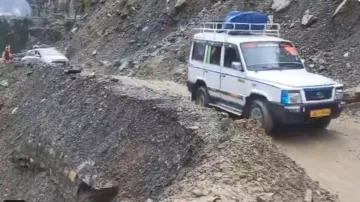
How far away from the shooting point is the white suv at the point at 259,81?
35.9 ft

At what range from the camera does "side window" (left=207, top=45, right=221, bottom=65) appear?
1295 centimetres

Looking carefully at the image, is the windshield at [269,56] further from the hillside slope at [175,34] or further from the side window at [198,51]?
the hillside slope at [175,34]

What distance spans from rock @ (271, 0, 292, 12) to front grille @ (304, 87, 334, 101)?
9.94 metres

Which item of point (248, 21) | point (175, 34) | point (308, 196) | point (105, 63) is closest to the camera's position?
point (308, 196)

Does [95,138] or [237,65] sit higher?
[237,65]

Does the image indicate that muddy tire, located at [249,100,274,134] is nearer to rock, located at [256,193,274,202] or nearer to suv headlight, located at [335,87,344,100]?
suv headlight, located at [335,87,344,100]

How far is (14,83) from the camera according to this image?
59.3ft

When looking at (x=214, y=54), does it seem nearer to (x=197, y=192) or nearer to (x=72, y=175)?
(x=72, y=175)

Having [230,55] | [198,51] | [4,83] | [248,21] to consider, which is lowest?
[4,83]

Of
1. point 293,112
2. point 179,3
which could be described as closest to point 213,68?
point 293,112

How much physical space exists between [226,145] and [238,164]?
2.39 feet

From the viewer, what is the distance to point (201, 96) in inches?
543

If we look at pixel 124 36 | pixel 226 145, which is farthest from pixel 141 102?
pixel 124 36

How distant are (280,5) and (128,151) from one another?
495 inches
